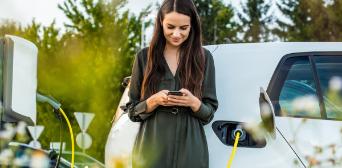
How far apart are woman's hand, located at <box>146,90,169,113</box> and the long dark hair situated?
0.37 ft

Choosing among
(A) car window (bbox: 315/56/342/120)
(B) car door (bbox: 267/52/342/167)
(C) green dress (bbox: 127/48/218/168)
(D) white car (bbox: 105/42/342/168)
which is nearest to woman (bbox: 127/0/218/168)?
(C) green dress (bbox: 127/48/218/168)

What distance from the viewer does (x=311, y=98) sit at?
11.3 feet

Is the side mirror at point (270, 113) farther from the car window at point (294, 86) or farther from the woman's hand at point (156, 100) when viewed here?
the woman's hand at point (156, 100)

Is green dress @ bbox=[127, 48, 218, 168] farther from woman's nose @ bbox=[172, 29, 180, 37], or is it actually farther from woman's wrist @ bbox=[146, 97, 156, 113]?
woman's nose @ bbox=[172, 29, 180, 37]

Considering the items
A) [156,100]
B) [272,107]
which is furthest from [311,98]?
[156,100]

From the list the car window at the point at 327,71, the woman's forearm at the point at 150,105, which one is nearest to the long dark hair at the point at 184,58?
the woman's forearm at the point at 150,105

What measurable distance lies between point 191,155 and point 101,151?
21.4 meters

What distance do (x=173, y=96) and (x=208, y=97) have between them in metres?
0.22

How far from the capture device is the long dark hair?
340 centimetres

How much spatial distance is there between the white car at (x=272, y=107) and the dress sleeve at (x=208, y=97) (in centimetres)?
13

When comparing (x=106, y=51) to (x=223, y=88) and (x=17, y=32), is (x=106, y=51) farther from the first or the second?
(x=223, y=88)

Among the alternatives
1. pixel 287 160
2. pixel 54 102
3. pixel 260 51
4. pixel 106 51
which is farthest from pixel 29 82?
pixel 106 51

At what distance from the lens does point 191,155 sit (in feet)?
10.9

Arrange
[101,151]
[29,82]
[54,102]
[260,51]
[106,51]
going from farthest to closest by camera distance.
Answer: [106,51] < [101,151] < [260,51] < [54,102] < [29,82]
